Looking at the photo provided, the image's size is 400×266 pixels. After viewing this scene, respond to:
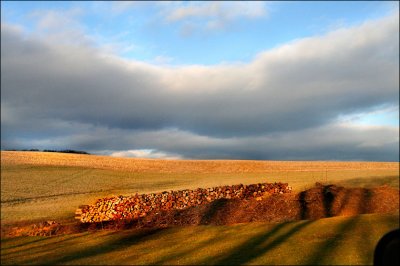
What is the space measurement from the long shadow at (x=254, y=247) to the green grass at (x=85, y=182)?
22.2 feet

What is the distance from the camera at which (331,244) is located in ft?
46.8

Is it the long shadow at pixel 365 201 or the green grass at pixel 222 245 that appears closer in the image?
the green grass at pixel 222 245

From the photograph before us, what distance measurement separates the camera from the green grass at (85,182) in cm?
2277

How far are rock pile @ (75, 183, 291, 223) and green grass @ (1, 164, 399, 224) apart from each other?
35.3 inches

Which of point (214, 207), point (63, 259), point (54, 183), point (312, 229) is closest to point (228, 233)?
point (312, 229)

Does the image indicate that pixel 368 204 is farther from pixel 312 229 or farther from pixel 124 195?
pixel 124 195

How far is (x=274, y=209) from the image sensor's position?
20.4 meters

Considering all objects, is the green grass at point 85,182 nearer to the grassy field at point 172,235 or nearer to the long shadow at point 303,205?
the grassy field at point 172,235

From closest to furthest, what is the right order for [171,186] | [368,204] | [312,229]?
1. [312,229]
2. [368,204]
3. [171,186]

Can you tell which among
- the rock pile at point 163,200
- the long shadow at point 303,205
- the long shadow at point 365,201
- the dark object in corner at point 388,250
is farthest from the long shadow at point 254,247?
the dark object in corner at point 388,250

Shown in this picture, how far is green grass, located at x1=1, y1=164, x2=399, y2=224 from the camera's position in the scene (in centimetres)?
2277

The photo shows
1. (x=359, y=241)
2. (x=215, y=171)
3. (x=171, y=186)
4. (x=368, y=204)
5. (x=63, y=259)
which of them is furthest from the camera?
(x=215, y=171)

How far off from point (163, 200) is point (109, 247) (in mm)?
7736

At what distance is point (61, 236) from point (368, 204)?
14.2 m
